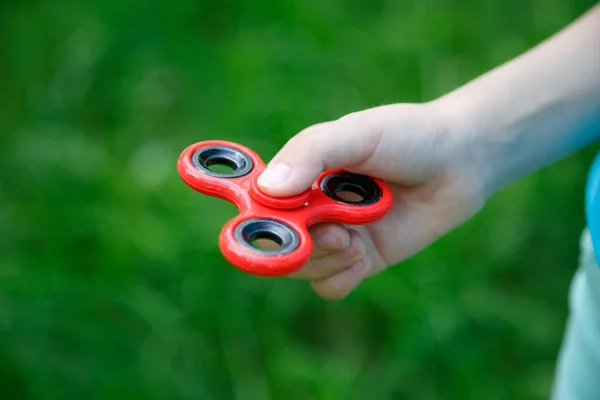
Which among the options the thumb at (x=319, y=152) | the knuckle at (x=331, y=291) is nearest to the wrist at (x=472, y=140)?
the thumb at (x=319, y=152)

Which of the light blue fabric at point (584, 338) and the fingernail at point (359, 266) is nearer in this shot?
the light blue fabric at point (584, 338)

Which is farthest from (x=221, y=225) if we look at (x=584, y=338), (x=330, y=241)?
(x=584, y=338)

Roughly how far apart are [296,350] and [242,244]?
0.72 m

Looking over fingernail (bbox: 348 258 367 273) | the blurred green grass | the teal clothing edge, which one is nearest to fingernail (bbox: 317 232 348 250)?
fingernail (bbox: 348 258 367 273)

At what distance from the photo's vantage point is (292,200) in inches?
31.2

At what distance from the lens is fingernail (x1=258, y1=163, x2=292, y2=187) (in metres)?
0.78

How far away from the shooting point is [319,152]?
832mm

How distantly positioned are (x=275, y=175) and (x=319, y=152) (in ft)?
0.22

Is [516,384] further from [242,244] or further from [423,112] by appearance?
[242,244]

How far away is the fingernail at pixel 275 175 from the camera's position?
2.57 feet

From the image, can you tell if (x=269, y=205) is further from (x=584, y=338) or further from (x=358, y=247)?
(x=584, y=338)

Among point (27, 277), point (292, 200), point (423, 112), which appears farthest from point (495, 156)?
point (27, 277)

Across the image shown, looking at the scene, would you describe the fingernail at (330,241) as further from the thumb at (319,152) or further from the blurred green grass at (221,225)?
the blurred green grass at (221,225)

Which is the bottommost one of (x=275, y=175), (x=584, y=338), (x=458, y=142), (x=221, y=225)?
(x=584, y=338)
